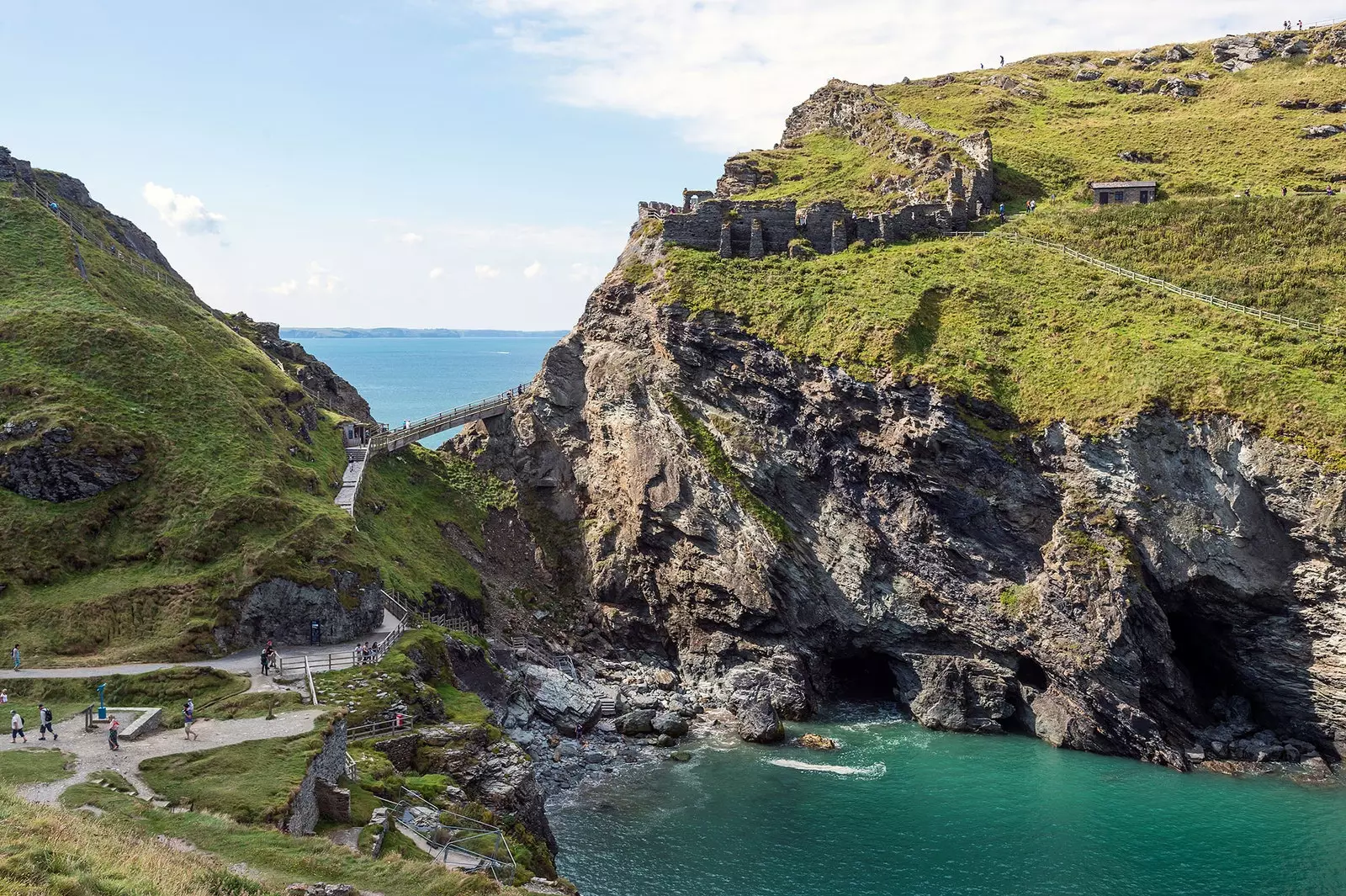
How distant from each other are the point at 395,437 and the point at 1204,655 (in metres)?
66.9

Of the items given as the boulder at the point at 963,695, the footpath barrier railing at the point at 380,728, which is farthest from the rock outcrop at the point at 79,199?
the boulder at the point at 963,695

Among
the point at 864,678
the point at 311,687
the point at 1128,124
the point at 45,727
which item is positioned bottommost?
the point at 864,678

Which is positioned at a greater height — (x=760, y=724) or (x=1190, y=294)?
(x=1190, y=294)

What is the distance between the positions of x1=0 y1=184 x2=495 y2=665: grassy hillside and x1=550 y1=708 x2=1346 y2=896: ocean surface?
23.8 meters

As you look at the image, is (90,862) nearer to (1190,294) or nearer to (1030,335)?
(1030,335)

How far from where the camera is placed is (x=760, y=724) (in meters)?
64.4

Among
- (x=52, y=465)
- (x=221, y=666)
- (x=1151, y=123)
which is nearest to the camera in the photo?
(x=221, y=666)

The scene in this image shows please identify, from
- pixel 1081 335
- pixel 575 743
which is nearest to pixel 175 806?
pixel 575 743

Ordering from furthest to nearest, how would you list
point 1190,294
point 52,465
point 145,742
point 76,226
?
point 76,226
point 1190,294
point 52,465
point 145,742

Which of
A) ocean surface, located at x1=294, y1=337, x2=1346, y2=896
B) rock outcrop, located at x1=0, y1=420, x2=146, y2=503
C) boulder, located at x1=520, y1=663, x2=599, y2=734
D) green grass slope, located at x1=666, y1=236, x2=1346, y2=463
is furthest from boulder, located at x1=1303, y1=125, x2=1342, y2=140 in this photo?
rock outcrop, located at x1=0, y1=420, x2=146, y2=503

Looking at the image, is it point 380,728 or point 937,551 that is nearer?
point 380,728

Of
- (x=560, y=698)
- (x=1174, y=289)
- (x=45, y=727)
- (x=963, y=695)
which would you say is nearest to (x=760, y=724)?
(x=560, y=698)

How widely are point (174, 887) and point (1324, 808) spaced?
59.2 metres

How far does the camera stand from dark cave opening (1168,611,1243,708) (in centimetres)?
6650
